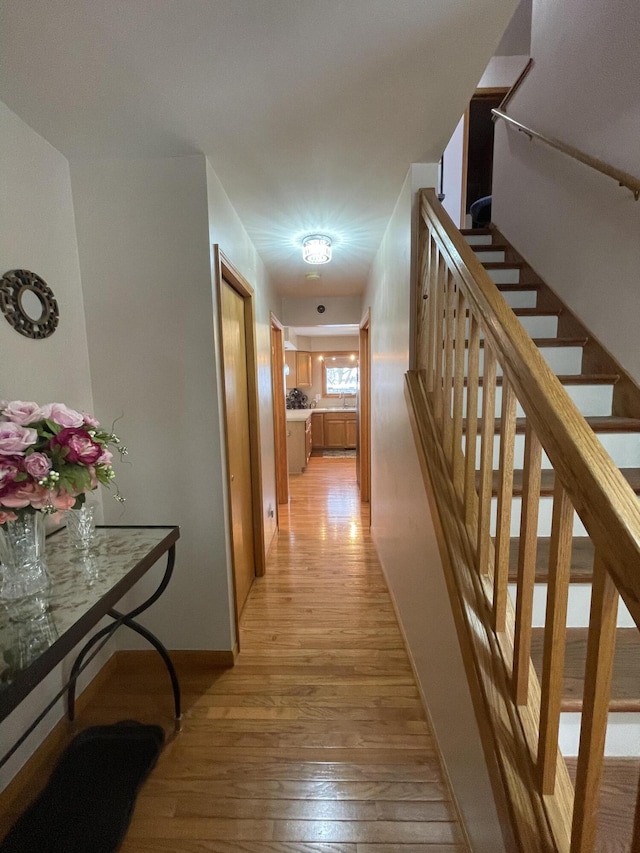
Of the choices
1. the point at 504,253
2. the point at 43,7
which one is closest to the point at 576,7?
the point at 504,253

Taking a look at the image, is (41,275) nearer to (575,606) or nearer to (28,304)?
(28,304)

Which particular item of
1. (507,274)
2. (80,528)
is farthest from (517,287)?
(80,528)

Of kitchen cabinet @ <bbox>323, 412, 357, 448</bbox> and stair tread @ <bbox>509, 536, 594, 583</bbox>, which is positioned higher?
stair tread @ <bbox>509, 536, 594, 583</bbox>

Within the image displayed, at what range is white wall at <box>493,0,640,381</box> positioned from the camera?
5.11ft

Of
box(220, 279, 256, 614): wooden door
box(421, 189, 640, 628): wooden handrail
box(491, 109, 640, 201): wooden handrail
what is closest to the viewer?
box(421, 189, 640, 628): wooden handrail

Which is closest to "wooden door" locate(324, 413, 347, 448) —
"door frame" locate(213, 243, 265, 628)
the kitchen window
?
the kitchen window

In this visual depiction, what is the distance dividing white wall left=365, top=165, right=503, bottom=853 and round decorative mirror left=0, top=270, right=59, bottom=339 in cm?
159

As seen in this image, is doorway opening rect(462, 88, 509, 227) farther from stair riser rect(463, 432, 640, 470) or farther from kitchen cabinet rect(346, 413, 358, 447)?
kitchen cabinet rect(346, 413, 358, 447)

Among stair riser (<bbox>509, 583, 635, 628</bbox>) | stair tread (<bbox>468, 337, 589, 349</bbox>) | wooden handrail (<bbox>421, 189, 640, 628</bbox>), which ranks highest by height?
stair tread (<bbox>468, 337, 589, 349</bbox>)

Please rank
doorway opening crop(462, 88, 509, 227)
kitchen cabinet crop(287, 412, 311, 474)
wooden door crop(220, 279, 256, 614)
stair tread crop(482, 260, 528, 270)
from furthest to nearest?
kitchen cabinet crop(287, 412, 311, 474)
doorway opening crop(462, 88, 509, 227)
stair tread crop(482, 260, 528, 270)
wooden door crop(220, 279, 256, 614)

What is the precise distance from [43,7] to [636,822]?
6.76 feet

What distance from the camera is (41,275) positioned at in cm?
144

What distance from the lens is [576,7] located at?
1.76 meters

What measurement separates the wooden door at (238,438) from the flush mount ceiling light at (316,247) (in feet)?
1.81
